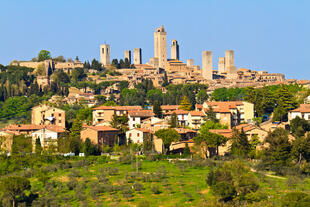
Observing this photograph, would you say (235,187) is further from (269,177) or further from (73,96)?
(73,96)

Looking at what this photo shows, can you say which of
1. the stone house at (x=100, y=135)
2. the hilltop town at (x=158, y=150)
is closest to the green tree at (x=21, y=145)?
the hilltop town at (x=158, y=150)

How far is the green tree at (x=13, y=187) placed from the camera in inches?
A: 1672

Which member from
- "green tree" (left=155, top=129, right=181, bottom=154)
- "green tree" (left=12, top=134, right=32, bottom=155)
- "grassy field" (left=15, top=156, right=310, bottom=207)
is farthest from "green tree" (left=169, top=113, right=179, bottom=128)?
"green tree" (left=12, top=134, right=32, bottom=155)

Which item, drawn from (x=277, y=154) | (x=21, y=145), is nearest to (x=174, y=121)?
(x=21, y=145)

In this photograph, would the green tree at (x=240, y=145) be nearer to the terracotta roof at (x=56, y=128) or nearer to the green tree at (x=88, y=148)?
the green tree at (x=88, y=148)

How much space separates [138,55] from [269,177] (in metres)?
94.7

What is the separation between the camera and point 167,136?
56.9 metres

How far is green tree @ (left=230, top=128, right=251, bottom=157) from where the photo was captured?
53.6 metres

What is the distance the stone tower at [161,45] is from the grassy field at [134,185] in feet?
265

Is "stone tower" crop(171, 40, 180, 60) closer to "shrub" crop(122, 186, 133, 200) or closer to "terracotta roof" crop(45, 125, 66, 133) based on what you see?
"terracotta roof" crop(45, 125, 66, 133)

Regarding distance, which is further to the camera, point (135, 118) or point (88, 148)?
point (135, 118)

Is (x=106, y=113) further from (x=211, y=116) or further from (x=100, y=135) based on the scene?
(x=211, y=116)

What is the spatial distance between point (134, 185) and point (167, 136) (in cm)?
1484

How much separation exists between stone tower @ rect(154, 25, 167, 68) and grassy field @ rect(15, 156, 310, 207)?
265 ft
